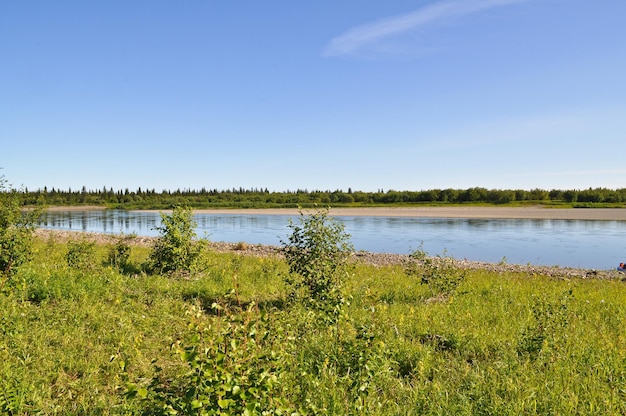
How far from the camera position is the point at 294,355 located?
5.97 m

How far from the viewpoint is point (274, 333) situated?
5219 mm

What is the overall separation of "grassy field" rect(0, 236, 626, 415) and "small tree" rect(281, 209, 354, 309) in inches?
30.7

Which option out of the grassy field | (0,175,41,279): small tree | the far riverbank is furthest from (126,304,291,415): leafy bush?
→ the far riverbank

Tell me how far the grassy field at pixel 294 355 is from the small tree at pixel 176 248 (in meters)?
2.56

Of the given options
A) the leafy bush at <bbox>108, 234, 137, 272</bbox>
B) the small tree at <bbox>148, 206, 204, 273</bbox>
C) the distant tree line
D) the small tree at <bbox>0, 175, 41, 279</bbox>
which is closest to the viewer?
the small tree at <bbox>0, 175, 41, 279</bbox>

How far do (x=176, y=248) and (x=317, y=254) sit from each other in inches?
239

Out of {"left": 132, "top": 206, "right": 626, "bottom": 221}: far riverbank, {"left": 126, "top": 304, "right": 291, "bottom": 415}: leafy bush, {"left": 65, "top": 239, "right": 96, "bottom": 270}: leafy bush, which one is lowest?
{"left": 132, "top": 206, "right": 626, "bottom": 221}: far riverbank

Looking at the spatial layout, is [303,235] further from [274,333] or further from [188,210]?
[188,210]

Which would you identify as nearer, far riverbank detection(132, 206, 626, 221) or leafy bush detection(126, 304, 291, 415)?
leafy bush detection(126, 304, 291, 415)

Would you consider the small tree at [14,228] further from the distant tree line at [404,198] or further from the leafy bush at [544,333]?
the distant tree line at [404,198]

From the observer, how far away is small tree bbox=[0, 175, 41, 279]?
1092 centimetres

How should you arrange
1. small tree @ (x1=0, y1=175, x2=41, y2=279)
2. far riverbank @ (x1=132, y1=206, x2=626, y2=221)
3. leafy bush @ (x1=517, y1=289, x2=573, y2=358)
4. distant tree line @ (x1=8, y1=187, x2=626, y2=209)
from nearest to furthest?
leafy bush @ (x1=517, y1=289, x2=573, y2=358), small tree @ (x1=0, y1=175, x2=41, y2=279), far riverbank @ (x1=132, y1=206, x2=626, y2=221), distant tree line @ (x1=8, y1=187, x2=626, y2=209)

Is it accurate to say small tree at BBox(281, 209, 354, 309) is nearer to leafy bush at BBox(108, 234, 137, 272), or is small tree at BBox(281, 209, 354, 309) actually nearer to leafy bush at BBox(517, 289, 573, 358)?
leafy bush at BBox(517, 289, 573, 358)

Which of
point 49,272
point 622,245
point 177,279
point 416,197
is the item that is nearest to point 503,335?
point 177,279
